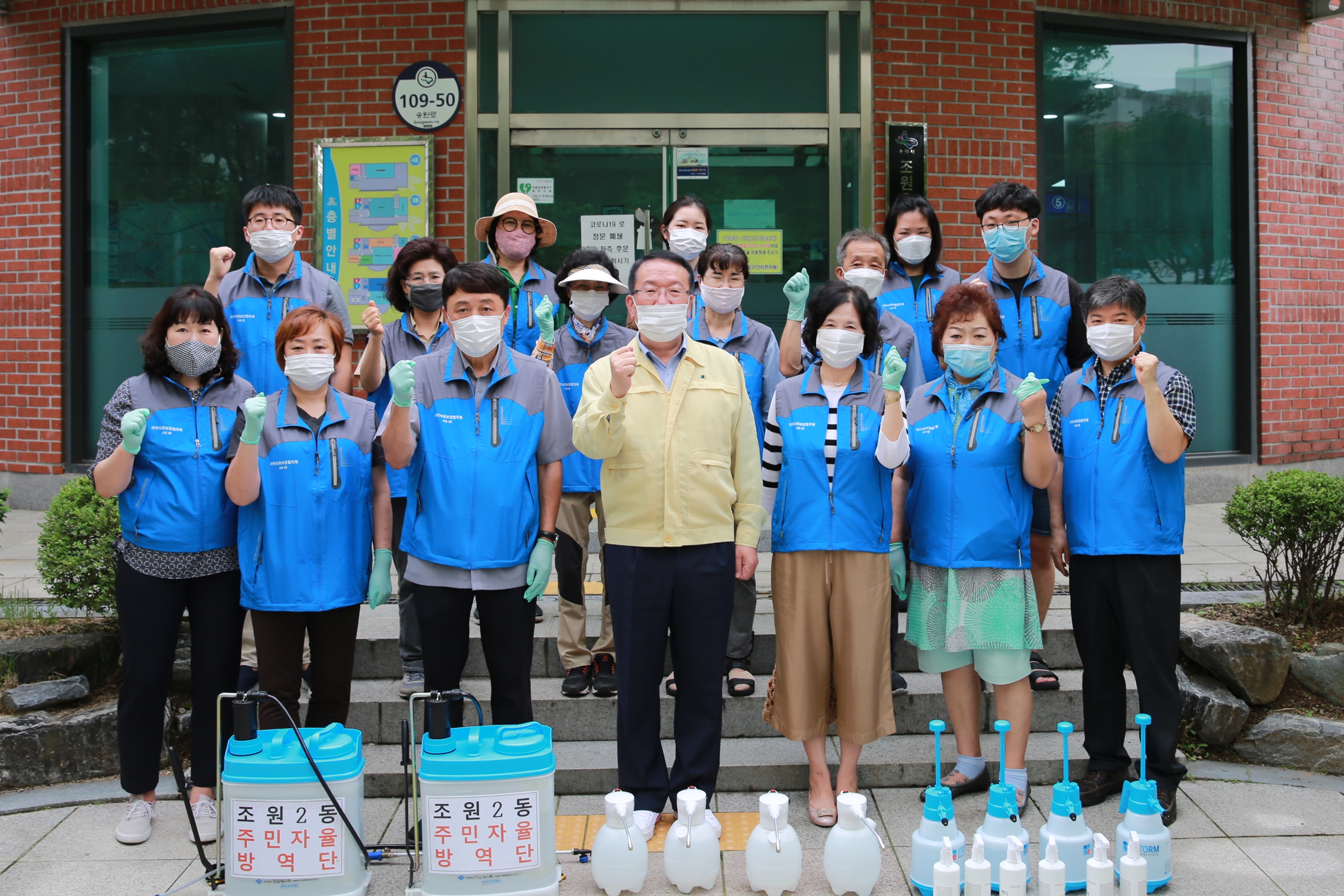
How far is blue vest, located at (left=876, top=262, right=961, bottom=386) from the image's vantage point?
489 centimetres

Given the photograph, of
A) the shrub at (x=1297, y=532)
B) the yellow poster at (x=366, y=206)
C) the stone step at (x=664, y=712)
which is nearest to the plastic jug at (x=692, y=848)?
the stone step at (x=664, y=712)

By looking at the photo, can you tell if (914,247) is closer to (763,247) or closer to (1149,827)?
(1149,827)

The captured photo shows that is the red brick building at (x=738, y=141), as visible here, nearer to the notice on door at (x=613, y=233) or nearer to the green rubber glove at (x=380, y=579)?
the notice on door at (x=613, y=233)

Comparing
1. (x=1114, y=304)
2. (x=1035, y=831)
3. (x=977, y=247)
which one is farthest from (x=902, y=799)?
(x=977, y=247)

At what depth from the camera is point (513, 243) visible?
510 cm

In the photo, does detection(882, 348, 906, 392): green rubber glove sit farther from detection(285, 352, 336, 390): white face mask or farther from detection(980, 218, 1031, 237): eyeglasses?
detection(285, 352, 336, 390): white face mask

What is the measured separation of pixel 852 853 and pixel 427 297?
2.83 meters

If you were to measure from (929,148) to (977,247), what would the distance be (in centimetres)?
80

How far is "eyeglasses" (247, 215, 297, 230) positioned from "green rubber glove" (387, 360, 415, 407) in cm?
132

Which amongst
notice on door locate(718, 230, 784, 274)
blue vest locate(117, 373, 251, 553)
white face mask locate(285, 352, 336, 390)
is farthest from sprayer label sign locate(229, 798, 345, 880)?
notice on door locate(718, 230, 784, 274)

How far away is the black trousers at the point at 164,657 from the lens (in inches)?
156

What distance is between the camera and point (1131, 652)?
4.05 m

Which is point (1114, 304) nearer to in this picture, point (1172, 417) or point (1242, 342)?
point (1172, 417)

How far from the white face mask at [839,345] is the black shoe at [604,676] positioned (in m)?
1.64
